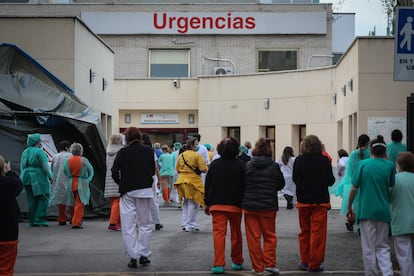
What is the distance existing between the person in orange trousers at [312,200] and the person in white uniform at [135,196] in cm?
203

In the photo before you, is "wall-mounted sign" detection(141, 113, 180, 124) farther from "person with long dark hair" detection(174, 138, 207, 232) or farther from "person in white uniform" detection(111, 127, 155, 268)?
"person in white uniform" detection(111, 127, 155, 268)

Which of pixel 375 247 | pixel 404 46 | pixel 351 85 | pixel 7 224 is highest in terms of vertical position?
pixel 351 85

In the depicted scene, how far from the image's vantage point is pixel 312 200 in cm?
1026

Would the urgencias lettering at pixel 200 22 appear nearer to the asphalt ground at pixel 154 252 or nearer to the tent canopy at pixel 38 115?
the tent canopy at pixel 38 115

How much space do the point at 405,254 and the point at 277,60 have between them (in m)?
32.3

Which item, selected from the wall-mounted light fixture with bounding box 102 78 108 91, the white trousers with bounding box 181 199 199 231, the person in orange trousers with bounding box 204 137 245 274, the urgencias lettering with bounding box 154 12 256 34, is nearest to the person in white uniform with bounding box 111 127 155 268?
the person in orange trousers with bounding box 204 137 245 274

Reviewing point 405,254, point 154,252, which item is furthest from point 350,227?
point 405,254

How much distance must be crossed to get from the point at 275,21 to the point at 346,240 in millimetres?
27611

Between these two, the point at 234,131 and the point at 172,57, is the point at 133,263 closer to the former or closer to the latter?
the point at 234,131

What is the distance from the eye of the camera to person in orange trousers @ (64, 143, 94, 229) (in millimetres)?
15453

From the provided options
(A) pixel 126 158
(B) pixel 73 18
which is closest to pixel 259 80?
(B) pixel 73 18

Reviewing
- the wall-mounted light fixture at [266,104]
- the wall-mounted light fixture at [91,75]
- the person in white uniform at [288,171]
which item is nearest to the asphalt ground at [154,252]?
the person in white uniform at [288,171]

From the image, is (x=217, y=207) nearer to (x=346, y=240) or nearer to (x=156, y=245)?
(x=156, y=245)

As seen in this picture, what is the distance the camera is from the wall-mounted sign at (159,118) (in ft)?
123
